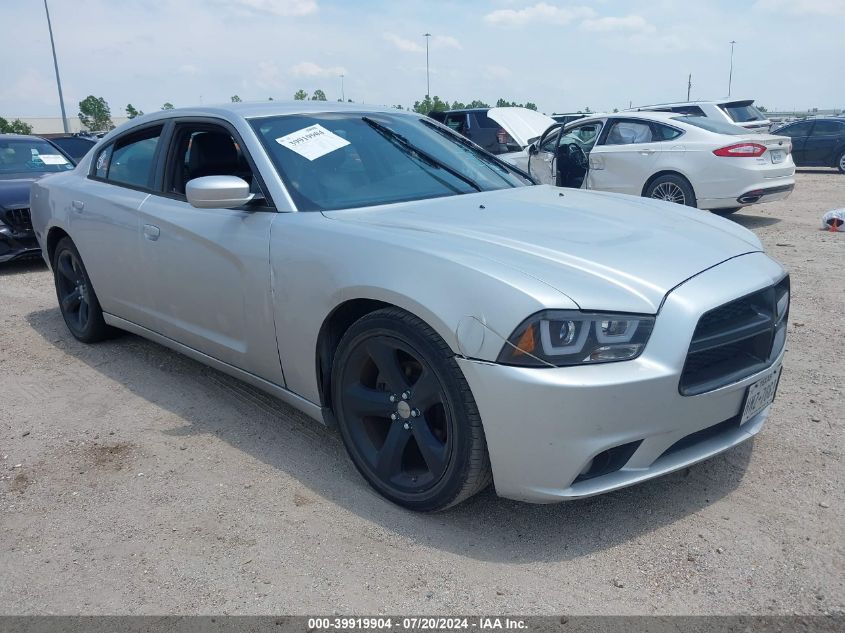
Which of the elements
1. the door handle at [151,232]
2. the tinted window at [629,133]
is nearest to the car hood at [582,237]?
the door handle at [151,232]

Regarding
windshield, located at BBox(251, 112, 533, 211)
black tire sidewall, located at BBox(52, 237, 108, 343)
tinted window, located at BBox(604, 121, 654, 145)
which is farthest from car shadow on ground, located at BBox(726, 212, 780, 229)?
black tire sidewall, located at BBox(52, 237, 108, 343)

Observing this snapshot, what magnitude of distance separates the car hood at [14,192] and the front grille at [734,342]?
749 cm

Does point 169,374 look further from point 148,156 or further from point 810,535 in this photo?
point 810,535

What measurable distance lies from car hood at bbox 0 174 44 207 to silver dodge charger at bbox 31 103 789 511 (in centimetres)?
430

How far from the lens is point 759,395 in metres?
2.84

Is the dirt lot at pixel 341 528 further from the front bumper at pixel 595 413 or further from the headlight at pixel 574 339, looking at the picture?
the headlight at pixel 574 339

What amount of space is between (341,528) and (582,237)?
57.5 inches

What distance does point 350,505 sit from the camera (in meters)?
3.03

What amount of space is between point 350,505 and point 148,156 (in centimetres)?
260

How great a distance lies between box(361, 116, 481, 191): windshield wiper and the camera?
12.7 ft

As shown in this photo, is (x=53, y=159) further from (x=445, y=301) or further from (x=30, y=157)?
(x=445, y=301)

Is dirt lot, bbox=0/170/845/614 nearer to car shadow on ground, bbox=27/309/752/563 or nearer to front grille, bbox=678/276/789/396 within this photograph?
car shadow on ground, bbox=27/309/752/563

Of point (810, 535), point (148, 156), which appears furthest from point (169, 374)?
point (810, 535)

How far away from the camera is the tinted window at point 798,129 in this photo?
18.1m
